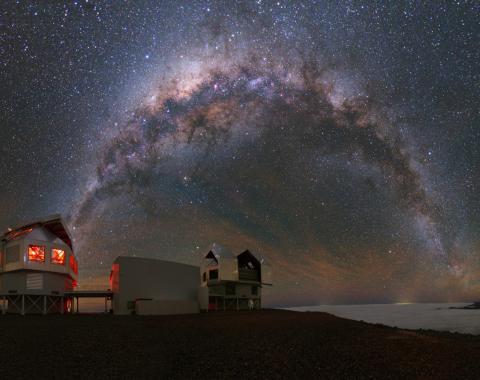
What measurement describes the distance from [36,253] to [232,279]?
26.9 m

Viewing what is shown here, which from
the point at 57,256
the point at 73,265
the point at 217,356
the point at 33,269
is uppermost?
the point at 57,256

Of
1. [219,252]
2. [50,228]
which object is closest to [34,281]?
[50,228]

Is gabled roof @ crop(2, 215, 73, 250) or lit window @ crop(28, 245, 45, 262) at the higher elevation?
gabled roof @ crop(2, 215, 73, 250)

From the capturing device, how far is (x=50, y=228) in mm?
44906

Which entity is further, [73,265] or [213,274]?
[213,274]

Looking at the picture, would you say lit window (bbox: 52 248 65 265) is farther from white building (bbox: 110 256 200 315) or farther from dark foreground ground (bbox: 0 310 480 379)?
dark foreground ground (bbox: 0 310 480 379)

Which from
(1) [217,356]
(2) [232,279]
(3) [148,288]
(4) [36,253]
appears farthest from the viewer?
(2) [232,279]

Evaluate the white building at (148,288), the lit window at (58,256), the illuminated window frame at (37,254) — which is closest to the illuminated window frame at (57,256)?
the lit window at (58,256)

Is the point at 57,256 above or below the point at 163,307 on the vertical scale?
above

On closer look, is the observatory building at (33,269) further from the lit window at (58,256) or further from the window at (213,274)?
the window at (213,274)

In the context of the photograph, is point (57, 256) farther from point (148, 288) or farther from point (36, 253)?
point (148, 288)

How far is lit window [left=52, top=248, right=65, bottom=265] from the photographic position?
1683 inches

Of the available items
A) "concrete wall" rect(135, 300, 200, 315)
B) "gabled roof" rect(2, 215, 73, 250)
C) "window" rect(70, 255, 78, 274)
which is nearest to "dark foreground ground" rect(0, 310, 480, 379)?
"concrete wall" rect(135, 300, 200, 315)

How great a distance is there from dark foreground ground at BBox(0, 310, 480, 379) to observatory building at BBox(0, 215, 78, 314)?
65.0 feet
